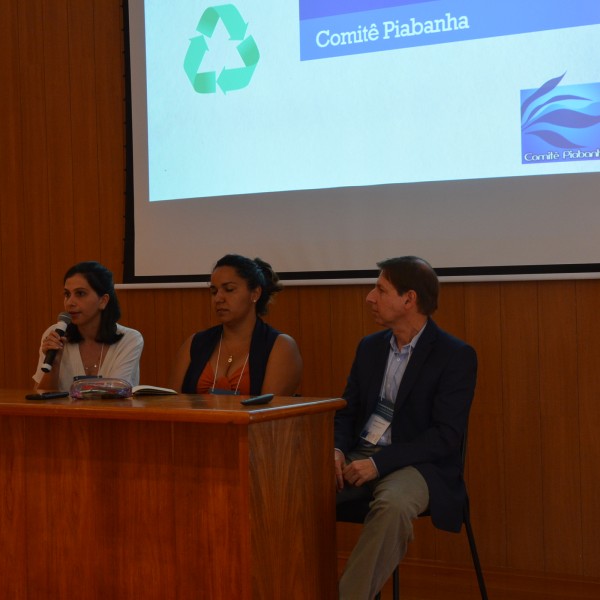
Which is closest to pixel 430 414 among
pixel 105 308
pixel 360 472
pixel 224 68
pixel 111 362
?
pixel 360 472

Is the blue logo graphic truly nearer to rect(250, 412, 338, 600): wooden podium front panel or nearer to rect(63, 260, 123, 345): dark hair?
rect(250, 412, 338, 600): wooden podium front panel

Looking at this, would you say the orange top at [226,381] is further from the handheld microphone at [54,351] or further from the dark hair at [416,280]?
the dark hair at [416,280]

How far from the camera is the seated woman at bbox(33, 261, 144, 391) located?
3.36m

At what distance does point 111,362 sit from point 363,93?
4.86ft

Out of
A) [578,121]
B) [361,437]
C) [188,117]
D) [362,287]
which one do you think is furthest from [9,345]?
[578,121]

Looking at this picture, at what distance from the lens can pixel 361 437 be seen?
112 inches

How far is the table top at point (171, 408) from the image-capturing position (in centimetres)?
206

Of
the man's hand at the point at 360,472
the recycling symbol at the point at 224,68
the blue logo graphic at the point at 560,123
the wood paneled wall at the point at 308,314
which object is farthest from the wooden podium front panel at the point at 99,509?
the recycling symbol at the point at 224,68

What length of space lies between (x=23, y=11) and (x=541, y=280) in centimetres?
295

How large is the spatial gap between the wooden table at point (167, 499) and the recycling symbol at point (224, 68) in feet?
6.03

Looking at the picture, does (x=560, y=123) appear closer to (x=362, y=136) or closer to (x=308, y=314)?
(x=362, y=136)

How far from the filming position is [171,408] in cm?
214

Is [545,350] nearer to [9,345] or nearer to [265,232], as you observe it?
[265,232]

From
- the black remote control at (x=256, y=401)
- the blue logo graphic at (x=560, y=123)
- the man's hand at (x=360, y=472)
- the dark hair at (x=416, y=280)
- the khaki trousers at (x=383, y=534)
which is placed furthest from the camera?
the blue logo graphic at (x=560, y=123)
